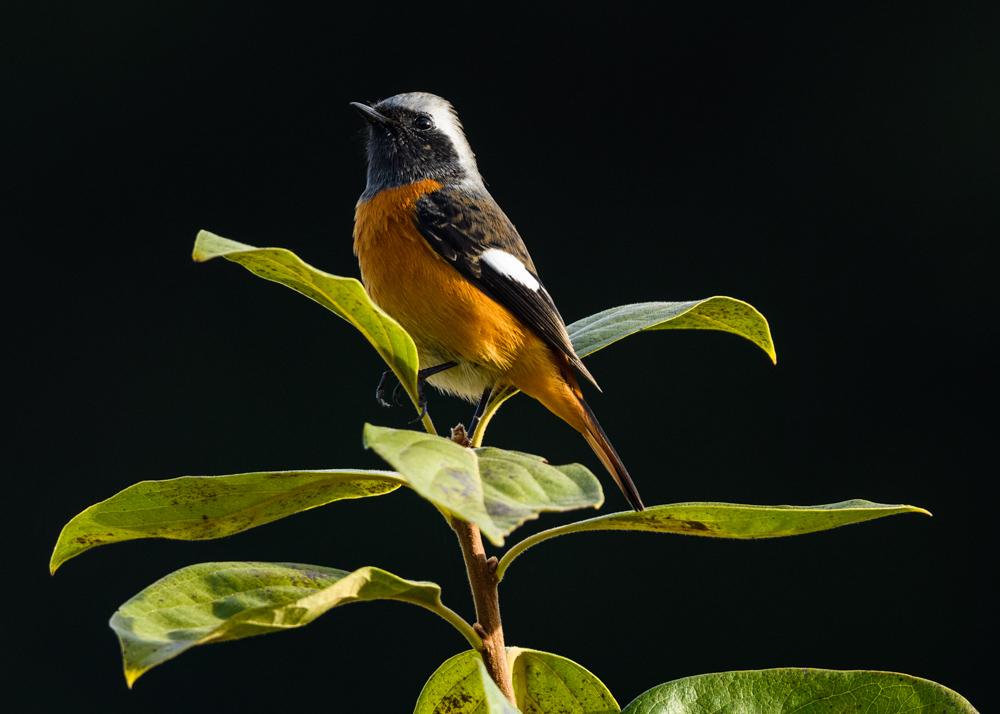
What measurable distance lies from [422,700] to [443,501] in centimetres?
39

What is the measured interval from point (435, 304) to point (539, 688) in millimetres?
543

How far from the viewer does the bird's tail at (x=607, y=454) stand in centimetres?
99

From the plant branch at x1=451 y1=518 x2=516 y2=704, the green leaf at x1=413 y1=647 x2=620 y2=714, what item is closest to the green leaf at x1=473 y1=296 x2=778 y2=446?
the plant branch at x1=451 y1=518 x2=516 y2=704

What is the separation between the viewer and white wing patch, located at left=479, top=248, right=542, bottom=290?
125 centimetres

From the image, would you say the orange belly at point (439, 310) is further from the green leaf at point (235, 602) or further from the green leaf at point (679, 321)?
the green leaf at point (235, 602)

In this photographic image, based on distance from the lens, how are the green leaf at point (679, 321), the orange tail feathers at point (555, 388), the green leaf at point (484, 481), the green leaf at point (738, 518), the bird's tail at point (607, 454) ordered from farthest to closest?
the orange tail feathers at point (555, 388)
the bird's tail at point (607, 454)
the green leaf at point (679, 321)
the green leaf at point (738, 518)
the green leaf at point (484, 481)

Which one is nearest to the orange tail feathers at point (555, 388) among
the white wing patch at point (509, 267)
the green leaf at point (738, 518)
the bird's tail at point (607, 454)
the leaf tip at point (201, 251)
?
the bird's tail at point (607, 454)

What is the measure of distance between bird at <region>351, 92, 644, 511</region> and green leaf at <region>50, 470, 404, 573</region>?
0.33 meters

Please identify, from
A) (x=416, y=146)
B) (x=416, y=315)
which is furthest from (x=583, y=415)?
(x=416, y=146)

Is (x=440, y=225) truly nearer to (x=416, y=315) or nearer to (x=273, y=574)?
(x=416, y=315)

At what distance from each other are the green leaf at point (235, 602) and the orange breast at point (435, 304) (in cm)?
48

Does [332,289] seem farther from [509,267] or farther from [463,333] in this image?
[509,267]

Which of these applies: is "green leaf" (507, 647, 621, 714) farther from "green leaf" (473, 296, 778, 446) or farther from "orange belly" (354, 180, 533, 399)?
"orange belly" (354, 180, 533, 399)

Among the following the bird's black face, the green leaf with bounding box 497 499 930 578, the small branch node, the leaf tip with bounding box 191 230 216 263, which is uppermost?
the bird's black face
